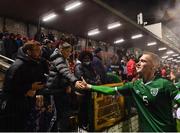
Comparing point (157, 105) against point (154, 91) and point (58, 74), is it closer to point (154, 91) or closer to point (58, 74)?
point (154, 91)

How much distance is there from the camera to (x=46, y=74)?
154 inches

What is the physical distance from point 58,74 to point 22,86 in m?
0.82

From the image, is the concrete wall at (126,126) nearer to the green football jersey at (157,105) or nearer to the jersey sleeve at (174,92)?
the green football jersey at (157,105)

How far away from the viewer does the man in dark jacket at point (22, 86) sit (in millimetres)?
3123

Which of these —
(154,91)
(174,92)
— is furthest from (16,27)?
(174,92)

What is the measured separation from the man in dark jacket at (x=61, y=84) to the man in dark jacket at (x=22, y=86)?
440 mm

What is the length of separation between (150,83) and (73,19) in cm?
811

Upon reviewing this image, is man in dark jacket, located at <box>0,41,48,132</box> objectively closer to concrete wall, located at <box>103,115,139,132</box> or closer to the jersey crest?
the jersey crest

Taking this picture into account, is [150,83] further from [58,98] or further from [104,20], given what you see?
[104,20]

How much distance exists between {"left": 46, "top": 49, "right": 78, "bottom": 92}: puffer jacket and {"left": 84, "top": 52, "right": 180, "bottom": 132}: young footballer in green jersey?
4.27 feet

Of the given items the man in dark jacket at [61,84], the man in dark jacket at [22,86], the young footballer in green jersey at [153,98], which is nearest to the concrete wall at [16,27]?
the man in dark jacket at [61,84]

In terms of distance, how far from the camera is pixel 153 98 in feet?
9.07

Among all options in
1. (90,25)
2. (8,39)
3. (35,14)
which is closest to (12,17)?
(35,14)

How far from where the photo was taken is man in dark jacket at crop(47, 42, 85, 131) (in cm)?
384
